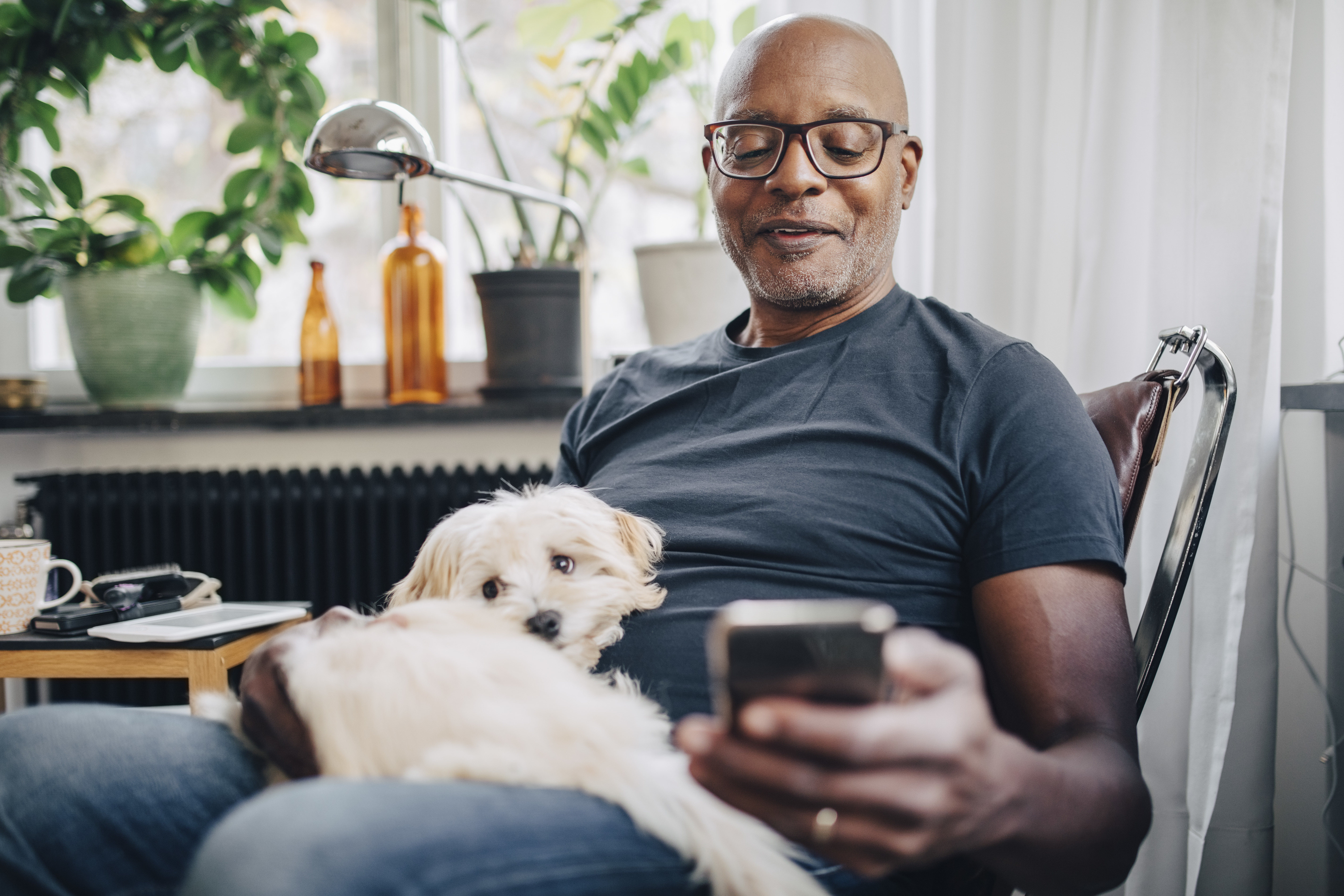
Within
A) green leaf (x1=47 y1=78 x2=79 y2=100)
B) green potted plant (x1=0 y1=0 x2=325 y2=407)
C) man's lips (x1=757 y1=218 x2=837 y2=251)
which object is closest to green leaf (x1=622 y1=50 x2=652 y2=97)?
green potted plant (x1=0 y1=0 x2=325 y2=407)

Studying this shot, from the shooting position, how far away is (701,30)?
2.08 meters

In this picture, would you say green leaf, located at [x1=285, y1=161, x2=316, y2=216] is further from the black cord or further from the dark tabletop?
the black cord

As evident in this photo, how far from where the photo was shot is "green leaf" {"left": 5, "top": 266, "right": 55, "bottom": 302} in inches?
86.5

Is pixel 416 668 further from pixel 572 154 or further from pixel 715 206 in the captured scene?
pixel 572 154

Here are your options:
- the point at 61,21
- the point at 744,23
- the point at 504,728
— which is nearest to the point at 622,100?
the point at 744,23

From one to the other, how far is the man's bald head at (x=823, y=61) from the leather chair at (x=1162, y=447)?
487 mm

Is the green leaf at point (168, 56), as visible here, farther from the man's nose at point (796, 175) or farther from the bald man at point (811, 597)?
the man's nose at point (796, 175)

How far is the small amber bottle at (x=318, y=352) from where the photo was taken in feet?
7.52

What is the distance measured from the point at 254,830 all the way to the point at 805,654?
0.42 metres

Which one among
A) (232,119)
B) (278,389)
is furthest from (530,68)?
(278,389)

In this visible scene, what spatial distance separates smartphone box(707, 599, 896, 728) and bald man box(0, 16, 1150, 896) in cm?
1

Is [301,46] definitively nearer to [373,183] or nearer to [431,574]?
[373,183]

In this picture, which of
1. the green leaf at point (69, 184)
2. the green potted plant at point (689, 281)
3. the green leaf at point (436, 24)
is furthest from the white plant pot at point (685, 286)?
the green leaf at point (69, 184)

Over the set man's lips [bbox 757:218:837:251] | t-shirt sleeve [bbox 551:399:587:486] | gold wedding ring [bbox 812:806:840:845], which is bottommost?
gold wedding ring [bbox 812:806:840:845]
